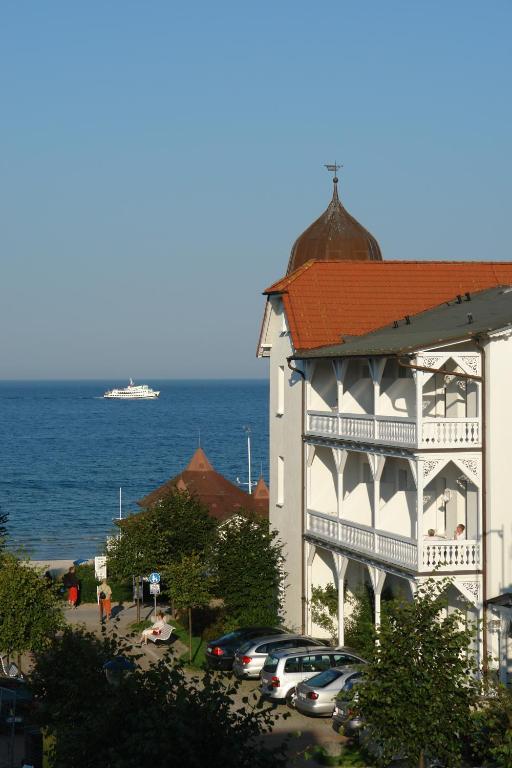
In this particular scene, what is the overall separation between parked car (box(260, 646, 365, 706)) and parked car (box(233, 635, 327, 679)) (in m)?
1.84

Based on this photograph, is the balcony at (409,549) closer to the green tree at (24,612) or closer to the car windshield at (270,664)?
the car windshield at (270,664)

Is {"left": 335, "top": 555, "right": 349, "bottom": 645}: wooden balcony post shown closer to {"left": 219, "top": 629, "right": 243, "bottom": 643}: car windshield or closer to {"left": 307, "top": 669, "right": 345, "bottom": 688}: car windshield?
{"left": 219, "top": 629, "right": 243, "bottom": 643}: car windshield

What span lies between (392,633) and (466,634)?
124 centimetres

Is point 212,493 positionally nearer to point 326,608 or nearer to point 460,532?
point 326,608

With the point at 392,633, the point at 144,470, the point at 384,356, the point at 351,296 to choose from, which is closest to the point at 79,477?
the point at 144,470

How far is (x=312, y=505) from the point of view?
40.0 meters

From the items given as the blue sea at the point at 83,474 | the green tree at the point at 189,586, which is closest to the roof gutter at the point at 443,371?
the green tree at the point at 189,586

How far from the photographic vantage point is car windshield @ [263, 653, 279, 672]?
3073 centimetres

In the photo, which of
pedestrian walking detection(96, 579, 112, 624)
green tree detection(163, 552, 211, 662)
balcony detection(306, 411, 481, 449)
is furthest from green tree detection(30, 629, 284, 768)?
pedestrian walking detection(96, 579, 112, 624)

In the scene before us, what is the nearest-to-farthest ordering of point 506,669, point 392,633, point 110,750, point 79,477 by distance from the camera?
1. point 110,750
2. point 392,633
3. point 506,669
4. point 79,477

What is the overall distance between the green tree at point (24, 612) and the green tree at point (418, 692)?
12.5 m

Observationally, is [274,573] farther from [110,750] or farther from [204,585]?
[110,750]

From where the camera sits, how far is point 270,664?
30.9 m

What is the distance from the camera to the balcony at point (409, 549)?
1224 inches
